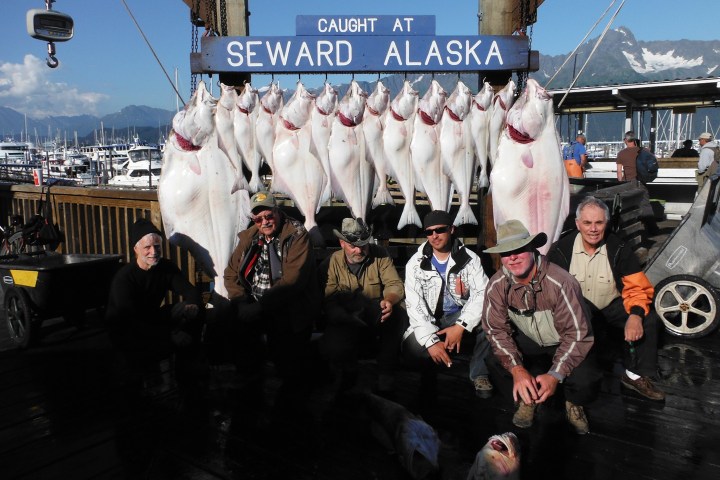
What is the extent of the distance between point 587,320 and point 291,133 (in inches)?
95.3

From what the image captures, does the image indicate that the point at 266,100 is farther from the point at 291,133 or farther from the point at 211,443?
the point at 211,443

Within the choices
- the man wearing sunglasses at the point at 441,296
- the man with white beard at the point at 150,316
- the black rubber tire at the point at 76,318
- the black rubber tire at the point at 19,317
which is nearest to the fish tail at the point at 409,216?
the man wearing sunglasses at the point at 441,296

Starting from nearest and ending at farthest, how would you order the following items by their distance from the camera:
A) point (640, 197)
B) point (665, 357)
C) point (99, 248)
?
1. point (665, 357)
2. point (99, 248)
3. point (640, 197)

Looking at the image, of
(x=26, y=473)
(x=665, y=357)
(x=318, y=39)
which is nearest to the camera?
(x=26, y=473)

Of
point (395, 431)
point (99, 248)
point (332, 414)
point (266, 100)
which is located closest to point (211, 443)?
point (332, 414)

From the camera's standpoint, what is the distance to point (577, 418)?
2.59m

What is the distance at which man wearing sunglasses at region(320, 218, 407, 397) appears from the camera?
334 cm

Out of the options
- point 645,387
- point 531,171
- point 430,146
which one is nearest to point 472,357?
point 645,387

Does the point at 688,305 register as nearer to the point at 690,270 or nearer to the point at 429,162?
the point at 690,270

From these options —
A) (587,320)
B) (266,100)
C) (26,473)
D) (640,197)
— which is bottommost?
(26,473)

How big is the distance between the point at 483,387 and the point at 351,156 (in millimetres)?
1878

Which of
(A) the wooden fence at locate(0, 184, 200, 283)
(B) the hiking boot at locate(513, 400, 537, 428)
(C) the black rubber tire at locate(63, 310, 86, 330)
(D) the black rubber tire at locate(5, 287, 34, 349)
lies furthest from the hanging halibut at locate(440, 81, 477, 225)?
(D) the black rubber tire at locate(5, 287, 34, 349)

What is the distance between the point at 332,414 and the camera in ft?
9.20

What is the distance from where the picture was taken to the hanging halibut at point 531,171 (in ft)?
11.9
